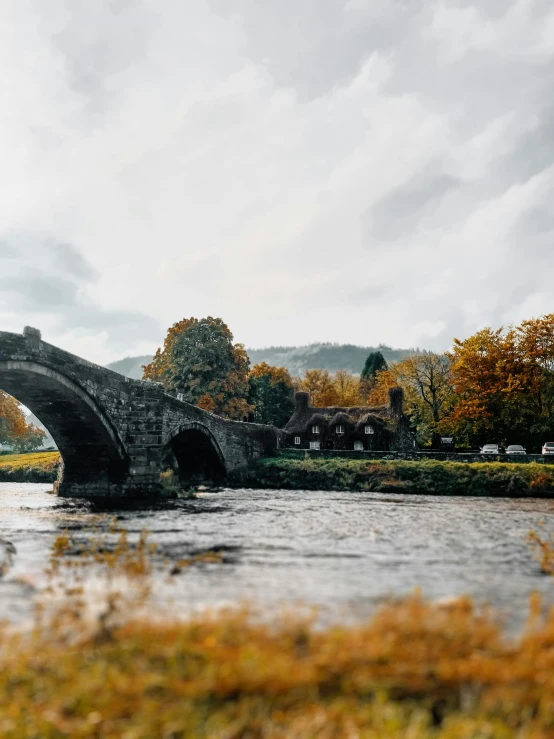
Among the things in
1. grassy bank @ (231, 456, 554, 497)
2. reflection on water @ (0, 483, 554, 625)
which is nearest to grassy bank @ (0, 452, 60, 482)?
grassy bank @ (231, 456, 554, 497)

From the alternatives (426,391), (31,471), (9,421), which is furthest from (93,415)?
(9,421)

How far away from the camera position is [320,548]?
39.8ft

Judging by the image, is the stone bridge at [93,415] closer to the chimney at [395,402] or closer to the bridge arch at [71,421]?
Result: the bridge arch at [71,421]

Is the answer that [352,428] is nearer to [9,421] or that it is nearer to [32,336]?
[9,421]

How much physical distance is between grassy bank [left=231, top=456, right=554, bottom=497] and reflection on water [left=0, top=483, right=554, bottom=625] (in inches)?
282

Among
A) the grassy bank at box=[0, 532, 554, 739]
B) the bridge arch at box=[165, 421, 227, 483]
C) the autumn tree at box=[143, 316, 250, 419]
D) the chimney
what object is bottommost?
the grassy bank at box=[0, 532, 554, 739]

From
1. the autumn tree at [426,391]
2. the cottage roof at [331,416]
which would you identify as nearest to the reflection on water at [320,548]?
the cottage roof at [331,416]

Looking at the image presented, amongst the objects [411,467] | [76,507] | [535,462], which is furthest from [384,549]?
[535,462]

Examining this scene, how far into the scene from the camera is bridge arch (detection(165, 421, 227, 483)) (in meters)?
34.0

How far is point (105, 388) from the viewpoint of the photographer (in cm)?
2427

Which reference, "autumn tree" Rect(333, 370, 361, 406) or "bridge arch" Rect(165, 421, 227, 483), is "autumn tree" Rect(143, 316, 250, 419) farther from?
"autumn tree" Rect(333, 370, 361, 406)

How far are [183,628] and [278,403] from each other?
64.4 meters

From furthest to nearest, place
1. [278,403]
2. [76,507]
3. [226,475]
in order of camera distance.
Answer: [278,403] → [226,475] → [76,507]

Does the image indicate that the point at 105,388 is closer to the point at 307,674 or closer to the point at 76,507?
the point at 76,507
